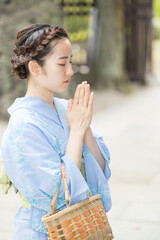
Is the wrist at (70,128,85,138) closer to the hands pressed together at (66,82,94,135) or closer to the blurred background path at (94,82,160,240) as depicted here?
the hands pressed together at (66,82,94,135)

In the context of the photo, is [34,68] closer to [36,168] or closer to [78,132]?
[78,132]

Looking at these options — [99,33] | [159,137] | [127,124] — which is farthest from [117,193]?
[99,33]

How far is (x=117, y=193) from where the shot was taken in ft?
14.1

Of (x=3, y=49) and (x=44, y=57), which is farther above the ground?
(x=44, y=57)

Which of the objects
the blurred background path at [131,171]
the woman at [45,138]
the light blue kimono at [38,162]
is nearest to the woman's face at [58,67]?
the woman at [45,138]

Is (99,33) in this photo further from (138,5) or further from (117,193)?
(117,193)

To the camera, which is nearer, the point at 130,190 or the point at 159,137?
the point at 130,190

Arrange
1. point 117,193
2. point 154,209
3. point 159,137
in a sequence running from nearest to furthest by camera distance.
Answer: point 154,209
point 117,193
point 159,137

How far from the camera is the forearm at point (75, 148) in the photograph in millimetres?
1828

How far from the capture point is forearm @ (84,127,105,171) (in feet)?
6.49

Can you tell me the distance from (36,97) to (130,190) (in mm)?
2654

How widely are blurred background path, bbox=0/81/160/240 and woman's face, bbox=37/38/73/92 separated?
5.92ft

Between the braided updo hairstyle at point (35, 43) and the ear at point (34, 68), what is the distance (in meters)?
0.02

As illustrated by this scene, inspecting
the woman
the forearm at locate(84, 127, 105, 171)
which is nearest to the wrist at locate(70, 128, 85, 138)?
the woman
